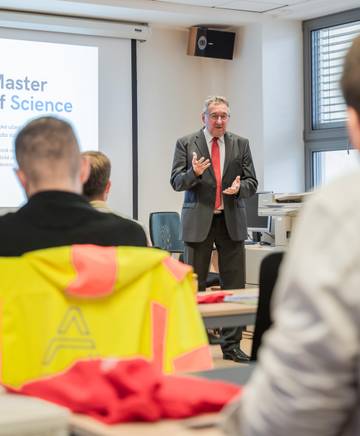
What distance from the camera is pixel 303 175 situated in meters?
8.74

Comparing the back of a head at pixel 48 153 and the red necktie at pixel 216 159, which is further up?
the red necktie at pixel 216 159

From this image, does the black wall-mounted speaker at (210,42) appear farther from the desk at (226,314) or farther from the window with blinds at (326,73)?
the desk at (226,314)

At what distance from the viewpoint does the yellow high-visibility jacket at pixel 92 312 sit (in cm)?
180

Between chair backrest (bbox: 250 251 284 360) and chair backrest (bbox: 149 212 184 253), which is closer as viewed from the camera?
chair backrest (bbox: 250 251 284 360)

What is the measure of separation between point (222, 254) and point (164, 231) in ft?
6.37

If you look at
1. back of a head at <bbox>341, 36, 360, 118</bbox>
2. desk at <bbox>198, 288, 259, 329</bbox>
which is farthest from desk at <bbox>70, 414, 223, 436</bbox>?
desk at <bbox>198, 288, 259, 329</bbox>

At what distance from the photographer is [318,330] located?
2.85ft

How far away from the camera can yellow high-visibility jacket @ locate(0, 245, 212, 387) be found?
1801 mm

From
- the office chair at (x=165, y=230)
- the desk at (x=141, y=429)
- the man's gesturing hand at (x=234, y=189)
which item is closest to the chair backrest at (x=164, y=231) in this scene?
the office chair at (x=165, y=230)

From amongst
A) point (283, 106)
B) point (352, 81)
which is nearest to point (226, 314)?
point (352, 81)

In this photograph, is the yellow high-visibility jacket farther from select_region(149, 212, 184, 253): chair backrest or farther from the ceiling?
the ceiling

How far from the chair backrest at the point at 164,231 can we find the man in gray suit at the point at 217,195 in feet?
5.73

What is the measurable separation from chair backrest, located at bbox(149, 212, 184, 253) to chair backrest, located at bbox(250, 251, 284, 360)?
5164 millimetres

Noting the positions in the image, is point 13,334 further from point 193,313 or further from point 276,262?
point 276,262
